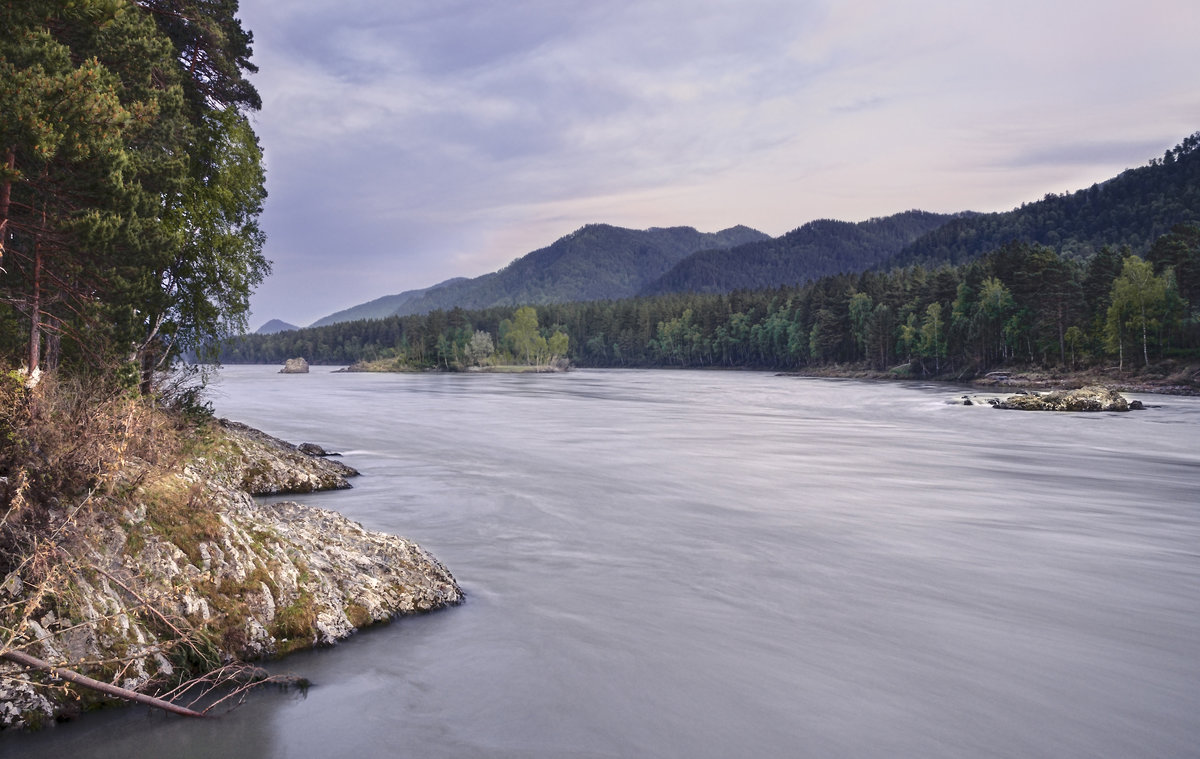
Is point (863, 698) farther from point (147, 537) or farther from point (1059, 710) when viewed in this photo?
point (147, 537)

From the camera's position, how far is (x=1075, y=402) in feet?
162

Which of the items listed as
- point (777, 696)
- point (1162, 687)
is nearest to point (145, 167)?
point (777, 696)

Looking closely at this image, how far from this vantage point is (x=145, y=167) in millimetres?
13758

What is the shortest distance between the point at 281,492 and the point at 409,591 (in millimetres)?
9574

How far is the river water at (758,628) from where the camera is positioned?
6996mm

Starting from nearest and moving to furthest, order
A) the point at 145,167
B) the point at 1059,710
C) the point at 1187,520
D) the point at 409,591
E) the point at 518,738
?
the point at 518,738 < the point at 1059,710 < the point at 409,591 < the point at 145,167 < the point at 1187,520

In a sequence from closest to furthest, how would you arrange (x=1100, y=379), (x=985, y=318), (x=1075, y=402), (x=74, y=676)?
(x=74, y=676)
(x=1075, y=402)
(x=1100, y=379)
(x=985, y=318)

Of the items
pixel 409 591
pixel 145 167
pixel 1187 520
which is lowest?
pixel 1187 520

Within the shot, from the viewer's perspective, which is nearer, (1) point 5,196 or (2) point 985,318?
(1) point 5,196

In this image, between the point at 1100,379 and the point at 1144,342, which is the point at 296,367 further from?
the point at 1144,342

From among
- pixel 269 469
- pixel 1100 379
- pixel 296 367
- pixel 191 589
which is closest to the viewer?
pixel 191 589

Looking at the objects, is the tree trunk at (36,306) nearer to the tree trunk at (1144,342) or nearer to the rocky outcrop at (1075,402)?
the rocky outcrop at (1075,402)

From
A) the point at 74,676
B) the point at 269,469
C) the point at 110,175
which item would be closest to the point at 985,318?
the point at 269,469

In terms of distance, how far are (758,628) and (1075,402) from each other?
5029 centimetres
